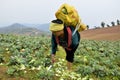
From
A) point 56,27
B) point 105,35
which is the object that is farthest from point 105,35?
point 56,27

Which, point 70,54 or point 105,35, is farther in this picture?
point 105,35

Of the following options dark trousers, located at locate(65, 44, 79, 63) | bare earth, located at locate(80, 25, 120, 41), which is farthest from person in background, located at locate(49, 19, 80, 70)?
bare earth, located at locate(80, 25, 120, 41)

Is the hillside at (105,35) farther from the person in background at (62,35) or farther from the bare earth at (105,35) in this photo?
the person in background at (62,35)

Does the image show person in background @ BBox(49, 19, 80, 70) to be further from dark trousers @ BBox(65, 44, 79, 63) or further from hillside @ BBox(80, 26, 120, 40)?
hillside @ BBox(80, 26, 120, 40)

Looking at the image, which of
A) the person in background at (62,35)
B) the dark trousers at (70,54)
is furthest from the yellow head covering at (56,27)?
the dark trousers at (70,54)

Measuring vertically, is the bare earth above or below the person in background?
below

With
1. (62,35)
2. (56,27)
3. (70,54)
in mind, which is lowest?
(70,54)

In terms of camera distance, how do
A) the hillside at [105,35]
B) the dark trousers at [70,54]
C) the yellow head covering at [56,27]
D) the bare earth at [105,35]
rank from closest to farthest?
the yellow head covering at [56,27], the dark trousers at [70,54], the bare earth at [105,35], the hillside at [105,35]

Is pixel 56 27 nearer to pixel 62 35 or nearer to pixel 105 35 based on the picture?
pixel 62 35

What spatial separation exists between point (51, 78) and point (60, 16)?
1.84m

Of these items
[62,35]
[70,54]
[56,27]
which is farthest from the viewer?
[70,54]

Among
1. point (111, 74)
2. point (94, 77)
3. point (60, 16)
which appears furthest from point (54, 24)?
point (111, 74)

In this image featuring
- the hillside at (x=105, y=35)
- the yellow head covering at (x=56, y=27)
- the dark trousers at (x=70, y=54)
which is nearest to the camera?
the yellow head covering at (x=56, y=27)

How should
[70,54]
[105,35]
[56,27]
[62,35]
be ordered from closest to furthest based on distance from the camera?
[56,27] → [62,35] → [70,54] → [105,35]
